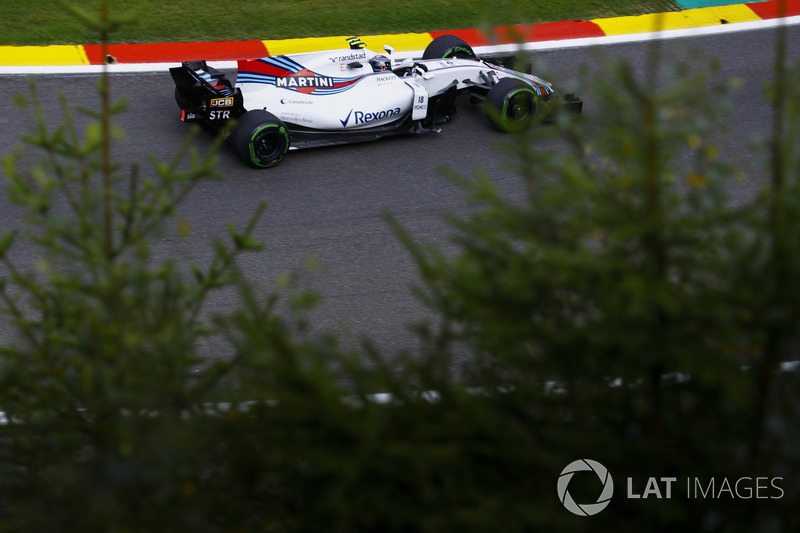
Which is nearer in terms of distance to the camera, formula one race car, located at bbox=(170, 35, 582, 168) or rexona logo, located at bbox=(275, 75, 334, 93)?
formula one race car, located at bbox=(170, 35, 582, 168)

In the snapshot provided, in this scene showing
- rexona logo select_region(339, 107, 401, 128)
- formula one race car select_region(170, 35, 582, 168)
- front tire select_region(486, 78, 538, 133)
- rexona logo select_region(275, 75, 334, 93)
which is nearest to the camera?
formula one race car select_region(170, 35, 582, 168)

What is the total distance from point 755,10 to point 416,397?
11.2 metres

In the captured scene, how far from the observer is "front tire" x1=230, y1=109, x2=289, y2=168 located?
863cm

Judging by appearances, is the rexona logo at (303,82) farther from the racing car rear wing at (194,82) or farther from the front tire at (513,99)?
the front tire at (513,99)

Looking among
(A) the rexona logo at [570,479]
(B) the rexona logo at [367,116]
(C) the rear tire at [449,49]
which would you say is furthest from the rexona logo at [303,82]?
(A) the rexona logo at [570,479]

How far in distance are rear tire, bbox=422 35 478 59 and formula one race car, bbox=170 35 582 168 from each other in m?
0.39

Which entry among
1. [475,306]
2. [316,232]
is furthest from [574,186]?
[316,232]

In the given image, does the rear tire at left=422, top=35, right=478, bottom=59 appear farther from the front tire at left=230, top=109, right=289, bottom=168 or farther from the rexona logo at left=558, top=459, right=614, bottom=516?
the rexona logo at left=558, top=459, right=614, bottom=516

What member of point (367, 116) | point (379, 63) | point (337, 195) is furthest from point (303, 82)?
point (337, 195)

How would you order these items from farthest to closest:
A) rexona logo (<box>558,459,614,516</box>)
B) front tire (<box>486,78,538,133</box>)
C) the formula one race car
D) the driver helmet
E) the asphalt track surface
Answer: the driver helmet < front tire (<box>486,78,538,133</box>) < the formula one race car < the asphalt track surface < rexona logo (<box>558,459,614,516</box>)

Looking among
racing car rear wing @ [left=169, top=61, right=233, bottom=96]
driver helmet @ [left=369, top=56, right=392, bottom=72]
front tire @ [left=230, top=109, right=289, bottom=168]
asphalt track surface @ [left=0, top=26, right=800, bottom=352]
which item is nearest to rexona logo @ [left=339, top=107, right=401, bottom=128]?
asphalt track surface @ [left=0, top=26, right=800, bottom=352]

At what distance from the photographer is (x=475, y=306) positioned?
3199mm

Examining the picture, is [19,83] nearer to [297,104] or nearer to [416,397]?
[297,104]

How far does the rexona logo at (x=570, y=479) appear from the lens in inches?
129
